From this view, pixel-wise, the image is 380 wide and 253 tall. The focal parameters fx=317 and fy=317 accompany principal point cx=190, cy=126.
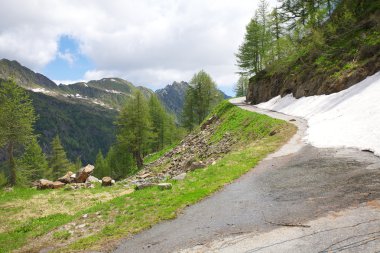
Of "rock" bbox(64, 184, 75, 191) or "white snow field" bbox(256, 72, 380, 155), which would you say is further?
"rock" bbox(64, 184, 75, 191)

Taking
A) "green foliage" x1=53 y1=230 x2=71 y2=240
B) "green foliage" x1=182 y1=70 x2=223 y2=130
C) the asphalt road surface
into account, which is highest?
"green foliage" x1=182 y1=70 x2=223 y2=130

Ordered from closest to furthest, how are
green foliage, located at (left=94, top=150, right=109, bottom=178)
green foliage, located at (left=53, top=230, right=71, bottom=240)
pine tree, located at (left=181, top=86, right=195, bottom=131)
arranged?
green foliage, located at (left=53, top=230, right=71, bottom=240) → pine tree, located at (left=181, top=86, right=195, bottom=131) → green foliage, located at (left=94, top=150, right=109, bottom=178)

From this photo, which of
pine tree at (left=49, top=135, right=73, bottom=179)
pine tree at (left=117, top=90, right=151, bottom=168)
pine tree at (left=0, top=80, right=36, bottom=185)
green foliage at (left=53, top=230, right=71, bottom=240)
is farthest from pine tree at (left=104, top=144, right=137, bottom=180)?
green foliage at (left=53, top=230, right=71, bottom=240)

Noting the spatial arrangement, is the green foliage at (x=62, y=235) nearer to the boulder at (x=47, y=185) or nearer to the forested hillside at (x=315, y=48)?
the boulder at (x=47, y=185)


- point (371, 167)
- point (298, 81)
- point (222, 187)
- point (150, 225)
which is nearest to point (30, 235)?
point (150, 225)

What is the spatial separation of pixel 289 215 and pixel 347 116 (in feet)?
54.6

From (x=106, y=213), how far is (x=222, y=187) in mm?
5793

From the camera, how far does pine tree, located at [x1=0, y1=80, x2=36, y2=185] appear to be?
38875 millimetres

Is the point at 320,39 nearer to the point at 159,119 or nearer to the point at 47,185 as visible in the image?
the point at 47,185

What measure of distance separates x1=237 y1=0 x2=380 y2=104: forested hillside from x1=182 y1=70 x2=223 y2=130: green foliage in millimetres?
14862

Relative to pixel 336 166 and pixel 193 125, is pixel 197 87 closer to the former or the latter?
pixel 193 125

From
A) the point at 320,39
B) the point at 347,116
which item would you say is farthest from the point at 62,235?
the point at 320,39

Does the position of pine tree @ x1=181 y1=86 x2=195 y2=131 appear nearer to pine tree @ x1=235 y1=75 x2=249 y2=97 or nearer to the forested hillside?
the forested hillside

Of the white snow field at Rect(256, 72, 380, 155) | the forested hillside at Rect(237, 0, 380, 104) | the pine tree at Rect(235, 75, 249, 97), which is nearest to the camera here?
the white snow field at Rect(256, 72, 380, 155)
